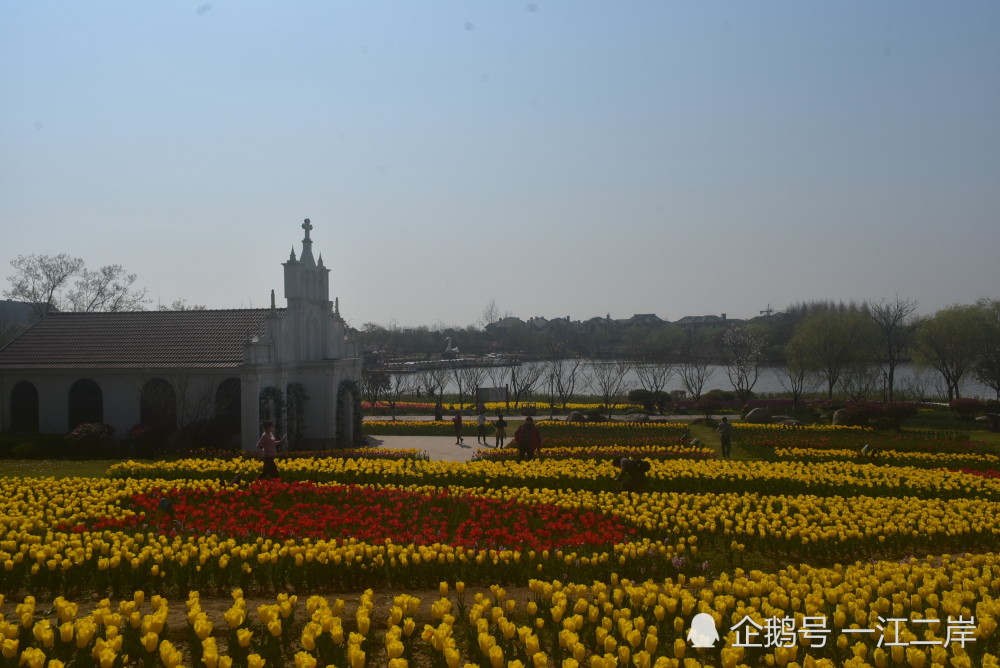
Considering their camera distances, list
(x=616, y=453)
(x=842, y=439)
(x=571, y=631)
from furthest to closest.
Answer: (x=842, y=439) → (x=616, y=453) → (x=571, y=631)

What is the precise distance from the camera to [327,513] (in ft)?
44.0

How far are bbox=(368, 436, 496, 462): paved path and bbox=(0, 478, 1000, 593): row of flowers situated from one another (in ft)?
40.1

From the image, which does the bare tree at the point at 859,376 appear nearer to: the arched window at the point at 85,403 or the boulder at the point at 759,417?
the boulder at the point at 759,417

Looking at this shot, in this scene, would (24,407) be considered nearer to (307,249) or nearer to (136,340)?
(136,340)

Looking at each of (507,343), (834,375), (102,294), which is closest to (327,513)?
(834,375)

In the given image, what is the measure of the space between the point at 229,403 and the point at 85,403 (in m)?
5.75

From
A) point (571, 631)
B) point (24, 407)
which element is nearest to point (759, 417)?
point (24, 407)

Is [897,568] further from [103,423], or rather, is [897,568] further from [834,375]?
[834,375]

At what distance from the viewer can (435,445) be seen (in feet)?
106

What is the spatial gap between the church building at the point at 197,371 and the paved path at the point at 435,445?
1642mm

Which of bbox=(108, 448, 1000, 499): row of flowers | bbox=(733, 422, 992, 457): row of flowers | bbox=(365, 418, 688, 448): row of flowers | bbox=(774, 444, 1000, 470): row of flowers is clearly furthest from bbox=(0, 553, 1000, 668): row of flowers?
bbox=(365, 418, 688, 448): row of flowers

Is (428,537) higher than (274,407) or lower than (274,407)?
lower

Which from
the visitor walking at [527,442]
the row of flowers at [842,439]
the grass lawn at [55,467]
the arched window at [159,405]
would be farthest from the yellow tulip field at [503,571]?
the arched window at [159,405]

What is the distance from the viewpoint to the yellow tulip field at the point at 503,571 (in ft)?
21.3
